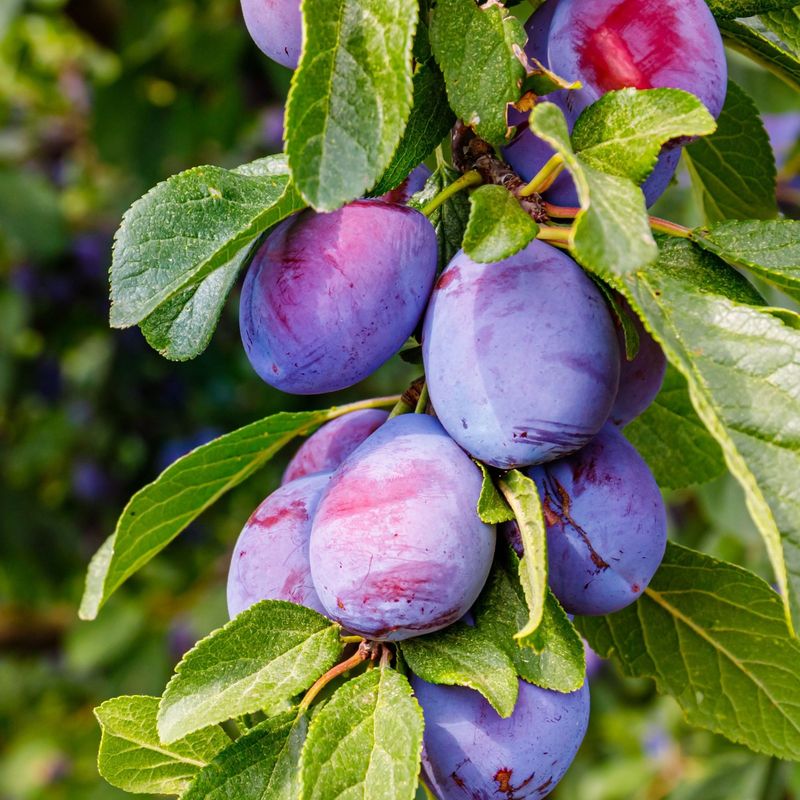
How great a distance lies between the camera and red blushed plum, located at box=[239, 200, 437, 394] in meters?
0.58

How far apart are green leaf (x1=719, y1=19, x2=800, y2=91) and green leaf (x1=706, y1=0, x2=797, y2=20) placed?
3 cm

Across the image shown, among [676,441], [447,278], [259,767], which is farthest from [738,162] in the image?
[259,767]

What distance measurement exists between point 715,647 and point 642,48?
16.7 inches

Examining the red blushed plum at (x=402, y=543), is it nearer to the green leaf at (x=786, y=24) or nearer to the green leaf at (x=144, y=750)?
the green leaf at (x=144, y=750)

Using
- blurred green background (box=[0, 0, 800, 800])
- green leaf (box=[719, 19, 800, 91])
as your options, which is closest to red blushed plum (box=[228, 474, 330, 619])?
green leaf (box=[719, 19, 800, 91])

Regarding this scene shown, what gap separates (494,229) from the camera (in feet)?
1.74

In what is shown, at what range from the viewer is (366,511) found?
550 millimetres

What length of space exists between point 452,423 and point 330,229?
0.45 feet

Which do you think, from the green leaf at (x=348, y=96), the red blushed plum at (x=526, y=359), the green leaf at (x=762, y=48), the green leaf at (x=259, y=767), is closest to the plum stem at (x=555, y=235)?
the red blushed plum at (x=526, y=359)

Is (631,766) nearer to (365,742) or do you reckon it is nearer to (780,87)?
(780,87)

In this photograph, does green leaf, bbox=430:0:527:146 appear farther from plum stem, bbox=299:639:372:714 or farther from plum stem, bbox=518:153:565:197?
plum stem, bbox=299:639:372:714

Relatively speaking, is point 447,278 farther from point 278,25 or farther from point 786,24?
point 786,24

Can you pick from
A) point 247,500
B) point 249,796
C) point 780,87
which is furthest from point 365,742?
point 247,500

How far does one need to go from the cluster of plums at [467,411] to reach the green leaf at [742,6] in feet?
0.16
